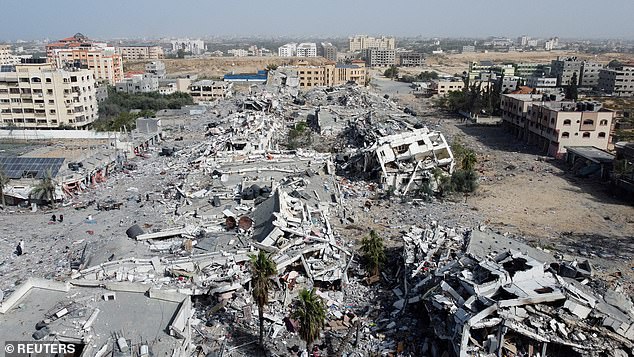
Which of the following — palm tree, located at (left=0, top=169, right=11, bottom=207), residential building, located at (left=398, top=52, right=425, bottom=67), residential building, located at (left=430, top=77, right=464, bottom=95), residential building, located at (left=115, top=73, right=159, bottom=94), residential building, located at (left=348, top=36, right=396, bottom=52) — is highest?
residential building, located at (left=348, top=36, right=396, bottom=52)

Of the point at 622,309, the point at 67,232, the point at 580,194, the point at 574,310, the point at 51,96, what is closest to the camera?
the point at 574,310

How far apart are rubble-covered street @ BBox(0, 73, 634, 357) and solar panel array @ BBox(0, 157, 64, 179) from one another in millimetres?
2433

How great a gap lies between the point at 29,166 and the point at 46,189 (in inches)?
152

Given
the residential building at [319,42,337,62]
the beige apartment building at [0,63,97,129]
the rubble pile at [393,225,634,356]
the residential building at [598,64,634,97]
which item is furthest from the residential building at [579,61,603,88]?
the residential building at [319,42,337,62]

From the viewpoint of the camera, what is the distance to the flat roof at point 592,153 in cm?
3161

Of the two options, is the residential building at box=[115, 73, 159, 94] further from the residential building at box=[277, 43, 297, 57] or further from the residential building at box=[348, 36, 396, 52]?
the residential building at box=[348, 36, 396, 52]

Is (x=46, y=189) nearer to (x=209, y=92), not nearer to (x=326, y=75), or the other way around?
(x=209, y=92)

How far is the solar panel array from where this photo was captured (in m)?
26.3

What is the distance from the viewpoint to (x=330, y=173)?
94.3ft

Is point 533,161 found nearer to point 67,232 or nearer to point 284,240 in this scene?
point 284,240

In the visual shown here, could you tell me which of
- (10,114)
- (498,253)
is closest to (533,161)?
(498,253)

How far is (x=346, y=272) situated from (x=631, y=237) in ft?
46.8

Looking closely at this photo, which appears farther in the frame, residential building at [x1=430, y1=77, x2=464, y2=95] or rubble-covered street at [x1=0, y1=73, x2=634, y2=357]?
residential building at [x1=430, y1=77, x2=464, y2=95]

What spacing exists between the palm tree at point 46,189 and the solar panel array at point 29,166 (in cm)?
119
